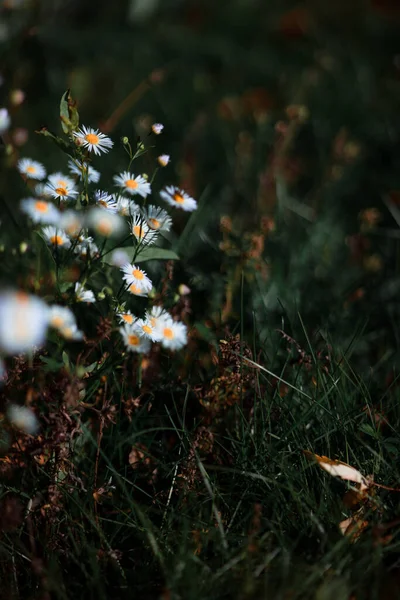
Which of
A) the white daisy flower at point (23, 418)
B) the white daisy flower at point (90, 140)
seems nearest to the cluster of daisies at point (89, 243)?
the white daisy flower at point (90, 140)

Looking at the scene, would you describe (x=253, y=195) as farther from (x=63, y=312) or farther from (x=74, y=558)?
(x=74, y=558)

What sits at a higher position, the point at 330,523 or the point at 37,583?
the point at 37,583

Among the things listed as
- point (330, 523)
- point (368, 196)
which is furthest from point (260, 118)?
point (330, 523)

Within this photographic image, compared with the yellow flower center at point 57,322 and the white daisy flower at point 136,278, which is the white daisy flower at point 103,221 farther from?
the yellow flower center at point 57,322

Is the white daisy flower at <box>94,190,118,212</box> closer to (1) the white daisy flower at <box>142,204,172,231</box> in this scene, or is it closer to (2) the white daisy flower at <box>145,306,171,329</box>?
(1) the white daisy flower at <box>142,204,172,231</box>

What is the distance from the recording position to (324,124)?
288 centimetres

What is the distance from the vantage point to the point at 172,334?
110 centimetres

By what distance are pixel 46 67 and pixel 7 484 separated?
260 cm

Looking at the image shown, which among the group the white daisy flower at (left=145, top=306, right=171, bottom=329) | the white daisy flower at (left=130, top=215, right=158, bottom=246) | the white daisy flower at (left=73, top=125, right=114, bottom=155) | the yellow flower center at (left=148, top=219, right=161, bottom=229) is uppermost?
the white daisy flower at (left=73, top=125, right=114, bottom=155)

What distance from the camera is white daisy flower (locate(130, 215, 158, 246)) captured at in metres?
1.11

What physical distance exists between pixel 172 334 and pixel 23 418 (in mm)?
293

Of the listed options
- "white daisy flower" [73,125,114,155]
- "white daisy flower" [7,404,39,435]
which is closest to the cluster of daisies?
"white daisy flower" [73,125,114,155]

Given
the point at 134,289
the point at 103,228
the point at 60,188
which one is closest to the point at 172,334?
the point at 134,289

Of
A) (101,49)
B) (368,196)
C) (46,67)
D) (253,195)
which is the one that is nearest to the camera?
(253,195)
